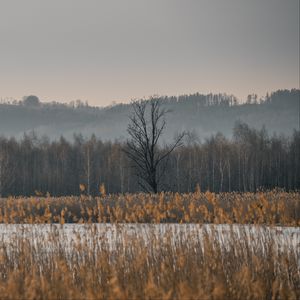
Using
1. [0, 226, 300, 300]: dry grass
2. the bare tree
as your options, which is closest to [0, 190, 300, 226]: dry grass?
[0, 226, 300, 300]: dry grass

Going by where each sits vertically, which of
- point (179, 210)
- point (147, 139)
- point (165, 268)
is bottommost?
point (165, 268)

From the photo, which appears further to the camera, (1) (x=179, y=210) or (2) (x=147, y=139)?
(2) (x=147, y=139)

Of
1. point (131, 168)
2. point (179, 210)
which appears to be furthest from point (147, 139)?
point (131, 168)

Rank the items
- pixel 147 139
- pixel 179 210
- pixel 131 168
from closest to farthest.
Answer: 1. pixel 179 210
2. pixel 147 139
3. pixel 131 168

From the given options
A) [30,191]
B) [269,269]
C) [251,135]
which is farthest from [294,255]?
[251,135]

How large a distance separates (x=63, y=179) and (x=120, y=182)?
7370 mm

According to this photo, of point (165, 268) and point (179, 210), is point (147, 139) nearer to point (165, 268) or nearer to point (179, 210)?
point (179, 210)

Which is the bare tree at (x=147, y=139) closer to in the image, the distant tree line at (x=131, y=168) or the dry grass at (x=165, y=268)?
the dry grass at (x=165, y=268)

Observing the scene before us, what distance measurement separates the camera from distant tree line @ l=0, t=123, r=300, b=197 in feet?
211

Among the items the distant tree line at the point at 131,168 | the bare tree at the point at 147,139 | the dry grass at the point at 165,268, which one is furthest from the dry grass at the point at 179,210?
the distant tree line at the point at 131,168

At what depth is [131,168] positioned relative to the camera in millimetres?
65500

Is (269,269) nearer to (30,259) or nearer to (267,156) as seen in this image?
(30,259)

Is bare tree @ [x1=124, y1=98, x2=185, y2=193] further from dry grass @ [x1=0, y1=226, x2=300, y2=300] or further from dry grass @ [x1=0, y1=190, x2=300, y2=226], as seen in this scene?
dry grass @ [x1=0, y1=226, x2=300, y2=300]

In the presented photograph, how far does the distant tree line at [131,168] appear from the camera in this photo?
64312 mm
